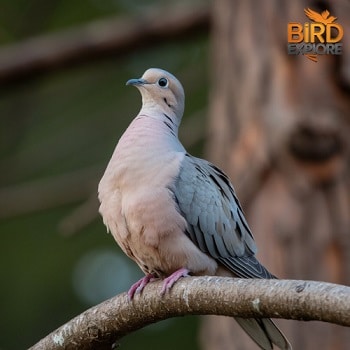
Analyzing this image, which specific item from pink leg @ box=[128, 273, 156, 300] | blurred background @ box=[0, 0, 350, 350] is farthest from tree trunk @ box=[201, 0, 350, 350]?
A: pink leg @ box=[128, 273, 156, 300]

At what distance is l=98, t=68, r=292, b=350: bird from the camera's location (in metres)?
4.09

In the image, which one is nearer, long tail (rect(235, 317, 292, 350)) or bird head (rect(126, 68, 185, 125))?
long tail (rect(235, 317, 292, 350))

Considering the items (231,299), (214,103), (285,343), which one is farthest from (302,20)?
(231,299)

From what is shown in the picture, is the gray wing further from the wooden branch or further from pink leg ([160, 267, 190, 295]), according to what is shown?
the wooden branch

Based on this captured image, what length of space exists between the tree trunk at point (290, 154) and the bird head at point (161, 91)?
122cm

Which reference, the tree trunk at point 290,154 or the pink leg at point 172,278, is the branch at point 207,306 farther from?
the tree trunk at point 290,154

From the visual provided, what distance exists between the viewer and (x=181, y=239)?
4160 mm

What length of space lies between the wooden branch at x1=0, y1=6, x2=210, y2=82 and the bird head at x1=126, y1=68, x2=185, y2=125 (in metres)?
2.51

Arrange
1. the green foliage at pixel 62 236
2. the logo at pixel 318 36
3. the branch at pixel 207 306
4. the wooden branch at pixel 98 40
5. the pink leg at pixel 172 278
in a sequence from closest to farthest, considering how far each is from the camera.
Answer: the branch at pixel 207 306 → the pink leg at pixel 172 278 → the logo at pixel 318 36 → the wooden branch at pixel 98 40 → the green foliage at pixel 62 236

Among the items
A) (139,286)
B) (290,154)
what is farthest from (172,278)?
(290,154)

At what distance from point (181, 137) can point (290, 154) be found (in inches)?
65.6

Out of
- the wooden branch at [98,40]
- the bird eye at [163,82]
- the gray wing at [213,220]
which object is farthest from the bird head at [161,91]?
the wooden branch at [98,40]

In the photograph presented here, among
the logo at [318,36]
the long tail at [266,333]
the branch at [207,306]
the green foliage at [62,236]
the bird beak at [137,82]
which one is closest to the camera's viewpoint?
the branch at [207,306]

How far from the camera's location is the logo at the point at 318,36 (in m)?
5.96
